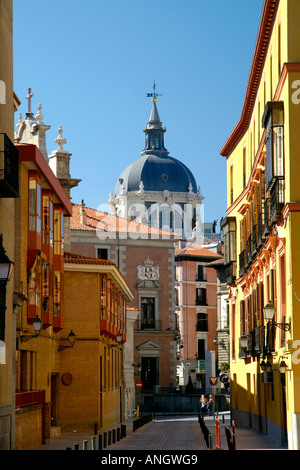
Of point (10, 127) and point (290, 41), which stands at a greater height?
point (290, 41)

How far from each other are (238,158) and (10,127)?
22.2 meters

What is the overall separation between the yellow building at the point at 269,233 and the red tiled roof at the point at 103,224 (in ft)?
88.7

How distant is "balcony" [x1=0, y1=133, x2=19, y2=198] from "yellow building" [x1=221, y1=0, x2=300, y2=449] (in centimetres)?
726

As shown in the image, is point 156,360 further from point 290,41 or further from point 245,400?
point 290,41

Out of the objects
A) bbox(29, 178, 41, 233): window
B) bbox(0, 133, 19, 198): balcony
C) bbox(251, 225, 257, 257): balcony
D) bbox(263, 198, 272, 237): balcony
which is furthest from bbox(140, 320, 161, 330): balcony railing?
bbox(0, 133, 19, 198): balcony

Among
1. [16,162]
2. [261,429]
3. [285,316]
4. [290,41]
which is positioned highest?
[290,41]

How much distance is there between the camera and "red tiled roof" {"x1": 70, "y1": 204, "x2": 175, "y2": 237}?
72125 millimetres

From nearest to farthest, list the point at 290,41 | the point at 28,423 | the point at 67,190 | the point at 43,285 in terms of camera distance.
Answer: the point at 290,41, the point at 28,423, the point at 43,285, the point at 67,190

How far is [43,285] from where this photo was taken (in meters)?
32.9

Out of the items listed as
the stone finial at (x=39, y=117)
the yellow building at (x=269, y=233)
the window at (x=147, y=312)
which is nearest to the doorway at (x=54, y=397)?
the yellow building at (x=269, y=233)

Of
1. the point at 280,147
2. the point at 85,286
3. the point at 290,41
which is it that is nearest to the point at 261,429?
the point at 85,286

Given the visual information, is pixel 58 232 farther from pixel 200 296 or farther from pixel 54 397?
pixel 200 296

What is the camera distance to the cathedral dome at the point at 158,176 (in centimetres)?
17862

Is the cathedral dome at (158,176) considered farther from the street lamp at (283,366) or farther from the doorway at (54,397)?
the street lamp at (283,366)
